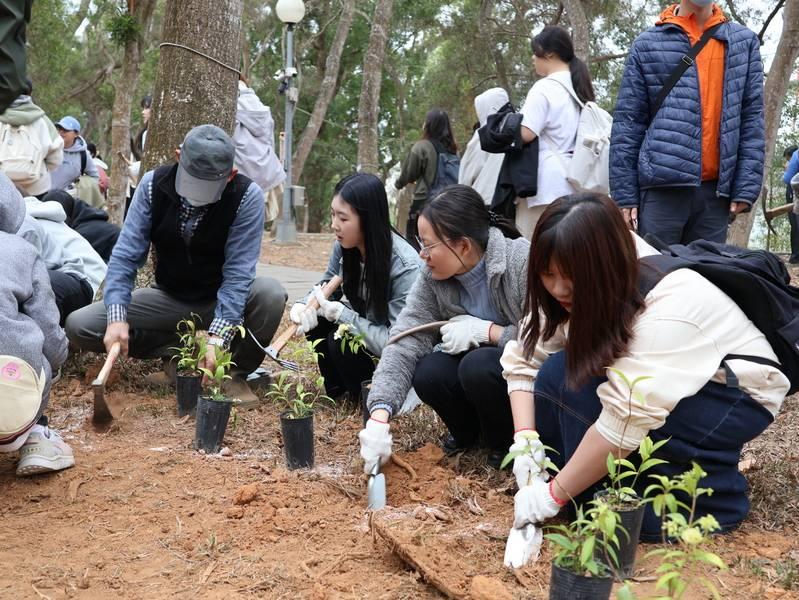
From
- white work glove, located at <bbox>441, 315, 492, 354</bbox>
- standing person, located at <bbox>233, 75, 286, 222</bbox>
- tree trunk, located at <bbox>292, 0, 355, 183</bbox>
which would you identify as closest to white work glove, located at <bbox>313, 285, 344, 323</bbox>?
white work glove, located at <bbox>441, 315, 492, 354</bbox>

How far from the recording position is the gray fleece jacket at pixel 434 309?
10.1 ft

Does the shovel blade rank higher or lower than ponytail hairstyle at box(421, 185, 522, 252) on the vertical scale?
lower

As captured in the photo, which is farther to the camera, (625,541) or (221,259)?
(221,259)

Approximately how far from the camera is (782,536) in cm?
258

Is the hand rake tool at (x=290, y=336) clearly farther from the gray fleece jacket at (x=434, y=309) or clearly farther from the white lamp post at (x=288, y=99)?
the white lamp post at (x=288, y=99)

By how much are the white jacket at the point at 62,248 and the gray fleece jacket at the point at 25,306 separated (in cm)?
111

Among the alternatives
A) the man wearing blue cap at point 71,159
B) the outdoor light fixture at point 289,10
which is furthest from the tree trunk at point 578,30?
the man wearing blue cap at point 71,159

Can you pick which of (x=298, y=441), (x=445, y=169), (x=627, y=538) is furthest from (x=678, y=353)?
(x=445, y=169)

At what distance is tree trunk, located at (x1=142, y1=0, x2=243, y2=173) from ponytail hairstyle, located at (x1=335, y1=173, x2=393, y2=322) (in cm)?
153

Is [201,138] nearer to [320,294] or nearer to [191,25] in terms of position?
[320,294]

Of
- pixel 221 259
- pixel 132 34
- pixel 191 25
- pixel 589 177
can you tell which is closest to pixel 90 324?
pixel 221 259

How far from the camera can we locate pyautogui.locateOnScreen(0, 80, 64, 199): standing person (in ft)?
16.8

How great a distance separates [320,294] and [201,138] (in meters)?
0.87

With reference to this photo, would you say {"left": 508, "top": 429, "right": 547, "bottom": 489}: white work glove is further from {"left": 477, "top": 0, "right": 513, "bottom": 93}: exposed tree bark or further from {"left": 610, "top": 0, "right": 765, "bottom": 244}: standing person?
{"left": 477, "top": 0, "right": 513, "bottom": 93}: exposed tree bark
